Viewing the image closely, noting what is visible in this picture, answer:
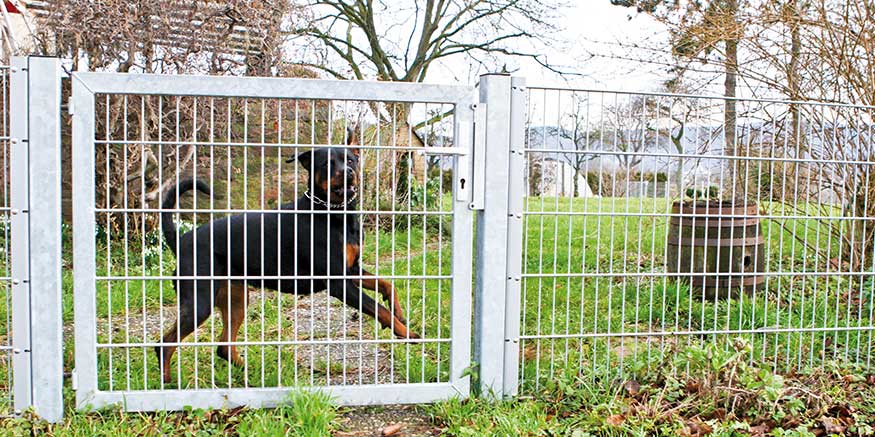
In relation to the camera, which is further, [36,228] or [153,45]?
[153,45]

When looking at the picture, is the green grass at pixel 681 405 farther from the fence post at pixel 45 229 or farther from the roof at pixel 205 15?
the roof at pixel 205 15

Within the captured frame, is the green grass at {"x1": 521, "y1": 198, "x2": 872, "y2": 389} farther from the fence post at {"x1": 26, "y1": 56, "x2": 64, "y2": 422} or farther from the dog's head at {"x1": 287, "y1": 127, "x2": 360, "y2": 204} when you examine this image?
the fence post at {"x1": 26, "y1": 56, "x2": 64, "y2": 422}

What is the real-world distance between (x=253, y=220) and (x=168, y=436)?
108cm

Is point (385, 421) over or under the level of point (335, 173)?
under

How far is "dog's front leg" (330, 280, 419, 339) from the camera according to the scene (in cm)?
352

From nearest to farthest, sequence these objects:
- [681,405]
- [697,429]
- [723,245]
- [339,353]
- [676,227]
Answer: [697,429] → [681,405] → [339,353] → [723,245] → [676,227]

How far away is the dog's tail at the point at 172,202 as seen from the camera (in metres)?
3.28

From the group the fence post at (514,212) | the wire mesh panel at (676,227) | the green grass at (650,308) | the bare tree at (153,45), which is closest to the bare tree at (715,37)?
the wire mesh panel at (676,227)

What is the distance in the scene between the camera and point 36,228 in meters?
3.06

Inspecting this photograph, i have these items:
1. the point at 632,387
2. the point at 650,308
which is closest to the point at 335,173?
the point at 650,308

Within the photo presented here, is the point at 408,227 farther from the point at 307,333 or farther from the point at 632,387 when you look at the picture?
the point at 307,333

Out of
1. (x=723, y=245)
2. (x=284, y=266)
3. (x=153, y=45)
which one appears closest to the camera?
(x=284, y=266)

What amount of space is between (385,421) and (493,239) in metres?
1.00

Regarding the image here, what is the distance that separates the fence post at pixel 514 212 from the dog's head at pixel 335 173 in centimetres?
77
